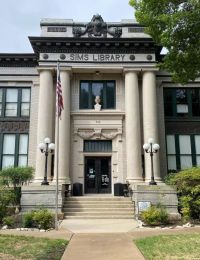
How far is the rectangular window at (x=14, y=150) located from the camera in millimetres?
27312

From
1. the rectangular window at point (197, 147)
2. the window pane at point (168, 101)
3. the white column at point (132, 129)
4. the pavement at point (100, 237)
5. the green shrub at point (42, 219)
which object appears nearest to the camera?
the pavement at point (100, 237)

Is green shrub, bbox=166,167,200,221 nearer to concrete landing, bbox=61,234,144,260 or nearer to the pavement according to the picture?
the pavement

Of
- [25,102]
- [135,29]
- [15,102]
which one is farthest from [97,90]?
[15,102]

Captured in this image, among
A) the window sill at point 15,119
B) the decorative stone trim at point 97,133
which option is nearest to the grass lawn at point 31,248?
the decorative stone trim at point 97,133

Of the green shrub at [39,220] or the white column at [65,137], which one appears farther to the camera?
the white column at [65,137]

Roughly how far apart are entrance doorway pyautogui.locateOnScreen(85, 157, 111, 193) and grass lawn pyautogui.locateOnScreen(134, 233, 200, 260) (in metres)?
14.2

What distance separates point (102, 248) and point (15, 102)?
65.6 feet

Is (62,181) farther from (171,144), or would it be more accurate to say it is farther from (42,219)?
(171,144)

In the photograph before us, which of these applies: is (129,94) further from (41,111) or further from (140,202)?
(140,202)

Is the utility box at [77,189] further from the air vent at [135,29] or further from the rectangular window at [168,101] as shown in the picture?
the air vent at [135,29]

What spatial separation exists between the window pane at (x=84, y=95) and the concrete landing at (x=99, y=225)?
1152 cm

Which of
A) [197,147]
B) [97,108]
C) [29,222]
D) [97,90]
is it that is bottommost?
[29,222]

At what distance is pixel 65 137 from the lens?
25.7 meters

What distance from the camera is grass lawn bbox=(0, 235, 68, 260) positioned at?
9211mm
